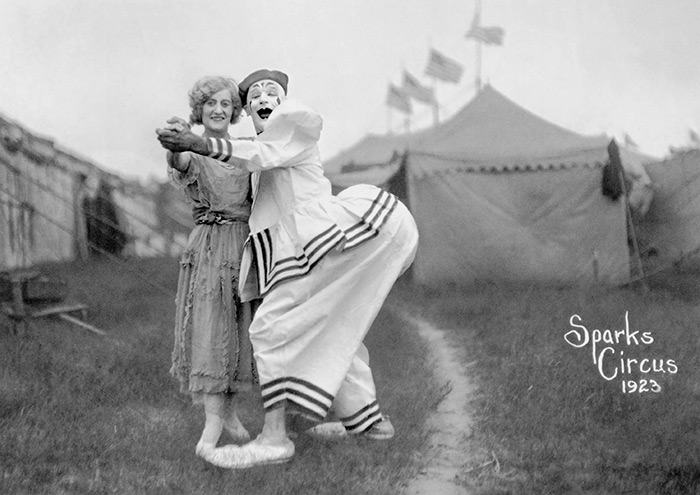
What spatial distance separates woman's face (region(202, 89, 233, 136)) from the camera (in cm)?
255

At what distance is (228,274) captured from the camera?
256 cm

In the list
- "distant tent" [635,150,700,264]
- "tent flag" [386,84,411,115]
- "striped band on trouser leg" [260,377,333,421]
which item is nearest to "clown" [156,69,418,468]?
"striped band on trouser leg" [260,377,333,421]

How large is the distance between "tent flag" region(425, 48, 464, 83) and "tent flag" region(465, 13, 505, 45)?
2.46 m

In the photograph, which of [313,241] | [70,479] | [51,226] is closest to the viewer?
[70,479]

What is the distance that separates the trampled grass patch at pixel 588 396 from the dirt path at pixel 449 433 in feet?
0.19

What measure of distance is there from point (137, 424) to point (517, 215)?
201 inches

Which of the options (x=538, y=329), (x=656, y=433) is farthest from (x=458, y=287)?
(x=656, y=433)

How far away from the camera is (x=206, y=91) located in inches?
100

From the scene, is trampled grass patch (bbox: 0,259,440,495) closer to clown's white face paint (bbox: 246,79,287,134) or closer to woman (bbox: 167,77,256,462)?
woman (bbox: 167,77,256,462)

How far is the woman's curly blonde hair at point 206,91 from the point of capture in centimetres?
254

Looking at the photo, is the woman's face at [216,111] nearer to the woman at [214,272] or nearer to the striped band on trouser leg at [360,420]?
the woman at [214,272]

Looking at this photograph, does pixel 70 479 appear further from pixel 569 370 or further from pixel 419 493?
pixel 569 370

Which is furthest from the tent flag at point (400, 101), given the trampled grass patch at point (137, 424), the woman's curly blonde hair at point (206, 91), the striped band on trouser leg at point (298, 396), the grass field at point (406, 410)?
the striped band on trouser leg at point (298, 396)

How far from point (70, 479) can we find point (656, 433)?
189cm
